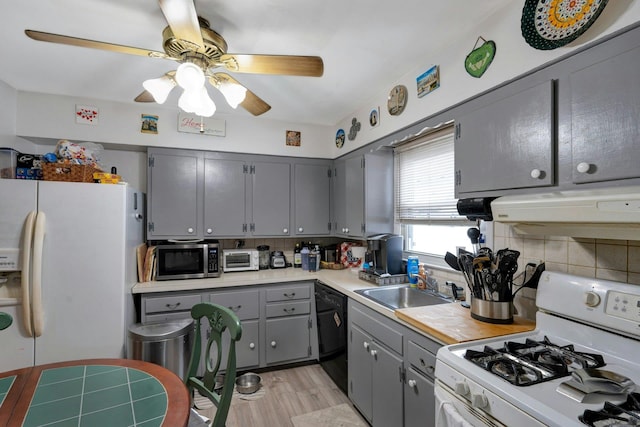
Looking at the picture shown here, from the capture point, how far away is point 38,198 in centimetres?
202

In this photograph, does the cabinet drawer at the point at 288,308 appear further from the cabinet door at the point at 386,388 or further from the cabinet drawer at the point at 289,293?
the cabinet door at the point at 386,388

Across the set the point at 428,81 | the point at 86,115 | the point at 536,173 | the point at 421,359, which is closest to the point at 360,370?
the point at 421,359

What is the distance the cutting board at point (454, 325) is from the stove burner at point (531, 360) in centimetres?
13

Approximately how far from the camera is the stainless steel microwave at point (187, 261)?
2764 mm

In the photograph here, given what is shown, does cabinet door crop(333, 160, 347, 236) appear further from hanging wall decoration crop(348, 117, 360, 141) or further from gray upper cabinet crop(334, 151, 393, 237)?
hanging wall decoration crop(348, 117, 360, 141)

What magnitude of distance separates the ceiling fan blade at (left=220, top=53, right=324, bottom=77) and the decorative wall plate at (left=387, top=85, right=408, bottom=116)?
3.02 feet

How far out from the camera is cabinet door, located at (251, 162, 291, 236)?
319cm

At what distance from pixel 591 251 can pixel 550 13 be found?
1024 mm

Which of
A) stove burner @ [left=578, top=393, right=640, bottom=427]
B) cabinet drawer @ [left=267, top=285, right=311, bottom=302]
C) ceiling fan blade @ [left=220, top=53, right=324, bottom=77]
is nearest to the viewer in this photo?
stove burner @ [left=578, top=393, right=640, bottom=427]

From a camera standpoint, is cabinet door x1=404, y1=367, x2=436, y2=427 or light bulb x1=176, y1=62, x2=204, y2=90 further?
cabinet door x1=404, y1=367, x2=436, y2=427

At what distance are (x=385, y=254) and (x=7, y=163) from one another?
9.90ft

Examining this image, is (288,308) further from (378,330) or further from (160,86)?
(160,86)

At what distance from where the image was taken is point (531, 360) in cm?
114

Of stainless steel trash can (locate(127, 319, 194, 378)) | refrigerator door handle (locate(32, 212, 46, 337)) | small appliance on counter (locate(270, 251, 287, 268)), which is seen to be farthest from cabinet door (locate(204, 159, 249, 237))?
refrigerator door handle (locate(32, 212, 46, 337))
